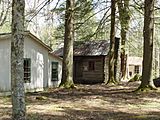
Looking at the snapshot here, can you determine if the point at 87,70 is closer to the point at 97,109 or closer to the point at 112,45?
the point at 112,45

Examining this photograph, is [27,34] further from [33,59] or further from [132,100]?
[132,100]

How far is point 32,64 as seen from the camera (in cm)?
2328

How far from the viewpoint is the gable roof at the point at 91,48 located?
33.2 meters

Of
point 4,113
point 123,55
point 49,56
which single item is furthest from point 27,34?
point 123,55

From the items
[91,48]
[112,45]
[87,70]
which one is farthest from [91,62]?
[112,45]

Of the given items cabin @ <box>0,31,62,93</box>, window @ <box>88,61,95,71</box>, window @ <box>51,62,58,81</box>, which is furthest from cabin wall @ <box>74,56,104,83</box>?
cabin @ <box>0,31,62,93</box>

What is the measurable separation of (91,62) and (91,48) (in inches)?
60.5

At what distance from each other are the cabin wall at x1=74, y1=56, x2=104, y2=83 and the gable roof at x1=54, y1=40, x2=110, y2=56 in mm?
558

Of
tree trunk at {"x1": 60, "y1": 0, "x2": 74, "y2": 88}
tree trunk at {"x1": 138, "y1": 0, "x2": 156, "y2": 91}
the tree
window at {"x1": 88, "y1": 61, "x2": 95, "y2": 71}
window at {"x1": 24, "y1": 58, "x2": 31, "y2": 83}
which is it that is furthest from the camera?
window at {"x1": 88, "y1": 61, "x2": 95, "y2": 71}

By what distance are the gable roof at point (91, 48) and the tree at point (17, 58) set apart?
990 inches

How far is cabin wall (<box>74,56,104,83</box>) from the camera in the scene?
33.4 metres

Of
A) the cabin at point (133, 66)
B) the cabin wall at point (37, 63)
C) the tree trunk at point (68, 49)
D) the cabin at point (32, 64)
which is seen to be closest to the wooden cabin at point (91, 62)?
the cabin at point (32, 64)

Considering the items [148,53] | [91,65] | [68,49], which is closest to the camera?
[148,53]

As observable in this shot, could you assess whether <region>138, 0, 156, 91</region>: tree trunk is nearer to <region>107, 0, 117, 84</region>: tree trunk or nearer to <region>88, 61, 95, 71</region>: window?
<region>107, 0, 117, 84</region>: tree trunk
